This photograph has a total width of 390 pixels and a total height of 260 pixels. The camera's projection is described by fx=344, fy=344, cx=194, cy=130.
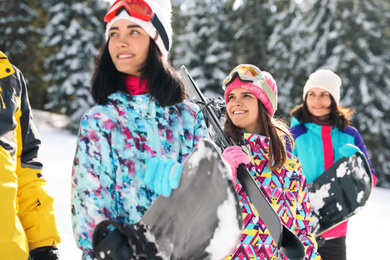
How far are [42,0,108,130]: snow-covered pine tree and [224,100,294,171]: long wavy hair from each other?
16457 millimetres

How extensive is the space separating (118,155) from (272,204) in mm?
1131

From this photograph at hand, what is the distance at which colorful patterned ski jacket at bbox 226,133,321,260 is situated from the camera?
209cm

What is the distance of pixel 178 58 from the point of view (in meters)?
19.2

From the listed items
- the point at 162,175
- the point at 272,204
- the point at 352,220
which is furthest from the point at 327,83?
the point at 352,220

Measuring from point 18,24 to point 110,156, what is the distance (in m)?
21.8

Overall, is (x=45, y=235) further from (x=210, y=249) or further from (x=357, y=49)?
(x=357, y=49)

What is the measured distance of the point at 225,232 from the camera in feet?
3.86

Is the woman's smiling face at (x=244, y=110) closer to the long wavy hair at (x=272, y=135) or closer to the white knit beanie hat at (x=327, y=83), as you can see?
the long wavy hair at (x=272, y=135)

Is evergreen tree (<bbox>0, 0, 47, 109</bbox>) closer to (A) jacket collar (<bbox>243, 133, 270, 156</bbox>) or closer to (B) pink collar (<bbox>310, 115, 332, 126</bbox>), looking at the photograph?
(B) pink collar (<bbox>310, 115, 332, 126</bbox>)

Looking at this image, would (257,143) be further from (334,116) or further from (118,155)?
(334,116)

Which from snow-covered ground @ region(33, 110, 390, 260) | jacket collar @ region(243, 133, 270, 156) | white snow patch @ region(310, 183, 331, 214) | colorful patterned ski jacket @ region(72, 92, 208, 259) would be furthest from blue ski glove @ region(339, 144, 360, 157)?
snow-covered ground @ region(33, 110, 390, 260)

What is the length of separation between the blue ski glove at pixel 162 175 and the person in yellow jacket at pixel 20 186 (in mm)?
736

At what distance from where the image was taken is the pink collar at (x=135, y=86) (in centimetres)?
164

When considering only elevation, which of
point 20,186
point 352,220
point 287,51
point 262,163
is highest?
point 287,51
